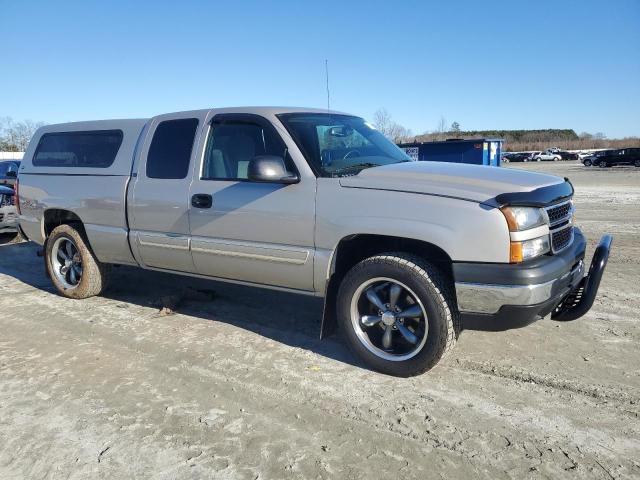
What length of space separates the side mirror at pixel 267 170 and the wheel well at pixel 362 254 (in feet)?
2.21

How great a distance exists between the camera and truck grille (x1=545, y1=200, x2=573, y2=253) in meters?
3.52

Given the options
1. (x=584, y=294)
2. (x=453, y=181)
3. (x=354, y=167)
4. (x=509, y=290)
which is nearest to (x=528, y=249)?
(x=509, y=290)

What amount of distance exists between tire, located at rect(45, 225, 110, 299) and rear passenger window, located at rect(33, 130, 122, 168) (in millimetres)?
762

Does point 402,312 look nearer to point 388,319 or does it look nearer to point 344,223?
point 388,319

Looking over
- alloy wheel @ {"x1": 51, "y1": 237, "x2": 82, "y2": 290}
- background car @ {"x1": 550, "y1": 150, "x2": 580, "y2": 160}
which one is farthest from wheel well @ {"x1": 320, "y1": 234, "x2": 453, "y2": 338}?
background car @ {"x1": 550, "y1": 150, "x2": 580, "y2": 160}

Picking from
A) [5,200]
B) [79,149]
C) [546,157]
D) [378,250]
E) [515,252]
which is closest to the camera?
[515,252]

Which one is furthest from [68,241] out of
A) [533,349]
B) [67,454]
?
[533,349]

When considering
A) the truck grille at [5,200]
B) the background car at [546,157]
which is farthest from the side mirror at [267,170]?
the background car at [546,157]

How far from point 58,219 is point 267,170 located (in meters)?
3.31

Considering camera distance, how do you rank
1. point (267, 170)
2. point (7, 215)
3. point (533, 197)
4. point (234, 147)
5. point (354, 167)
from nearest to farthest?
point (533, 197)
point (267, 170)
point (354, 167)
point (234, 147)
point (7, 215)

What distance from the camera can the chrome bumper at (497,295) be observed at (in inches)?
128

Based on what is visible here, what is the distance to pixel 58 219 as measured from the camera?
5.87 m

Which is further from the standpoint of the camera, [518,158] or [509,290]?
[518,158]

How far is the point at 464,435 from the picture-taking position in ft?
9.66
